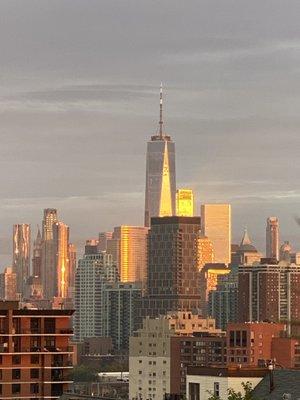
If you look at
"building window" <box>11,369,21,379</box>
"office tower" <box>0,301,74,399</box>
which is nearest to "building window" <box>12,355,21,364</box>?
"office tower" <box>0,301,74,399</box>

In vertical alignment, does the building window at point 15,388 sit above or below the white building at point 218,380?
below

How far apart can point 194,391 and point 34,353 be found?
44923mm

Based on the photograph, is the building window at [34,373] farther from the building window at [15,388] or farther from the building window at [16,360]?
the building window at [15,388]

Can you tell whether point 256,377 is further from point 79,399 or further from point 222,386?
point 79,399

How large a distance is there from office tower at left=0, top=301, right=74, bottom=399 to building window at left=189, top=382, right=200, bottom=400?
4201cm

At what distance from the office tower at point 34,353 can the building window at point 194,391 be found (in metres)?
42.0

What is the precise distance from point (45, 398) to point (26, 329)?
15.9ft

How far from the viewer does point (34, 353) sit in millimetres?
90188

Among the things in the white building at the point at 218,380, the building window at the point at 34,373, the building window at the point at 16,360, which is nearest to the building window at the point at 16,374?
the building window at the point at 16,360

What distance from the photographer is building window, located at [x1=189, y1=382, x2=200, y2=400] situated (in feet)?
149

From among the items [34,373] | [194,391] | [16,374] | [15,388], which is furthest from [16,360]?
[194,391]

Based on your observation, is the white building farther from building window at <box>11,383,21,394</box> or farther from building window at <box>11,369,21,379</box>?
building window at <box>11,369,21,379</box>

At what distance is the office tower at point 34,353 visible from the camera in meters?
88.9

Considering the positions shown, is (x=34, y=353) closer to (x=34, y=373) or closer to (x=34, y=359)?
(x=34, y=359)
